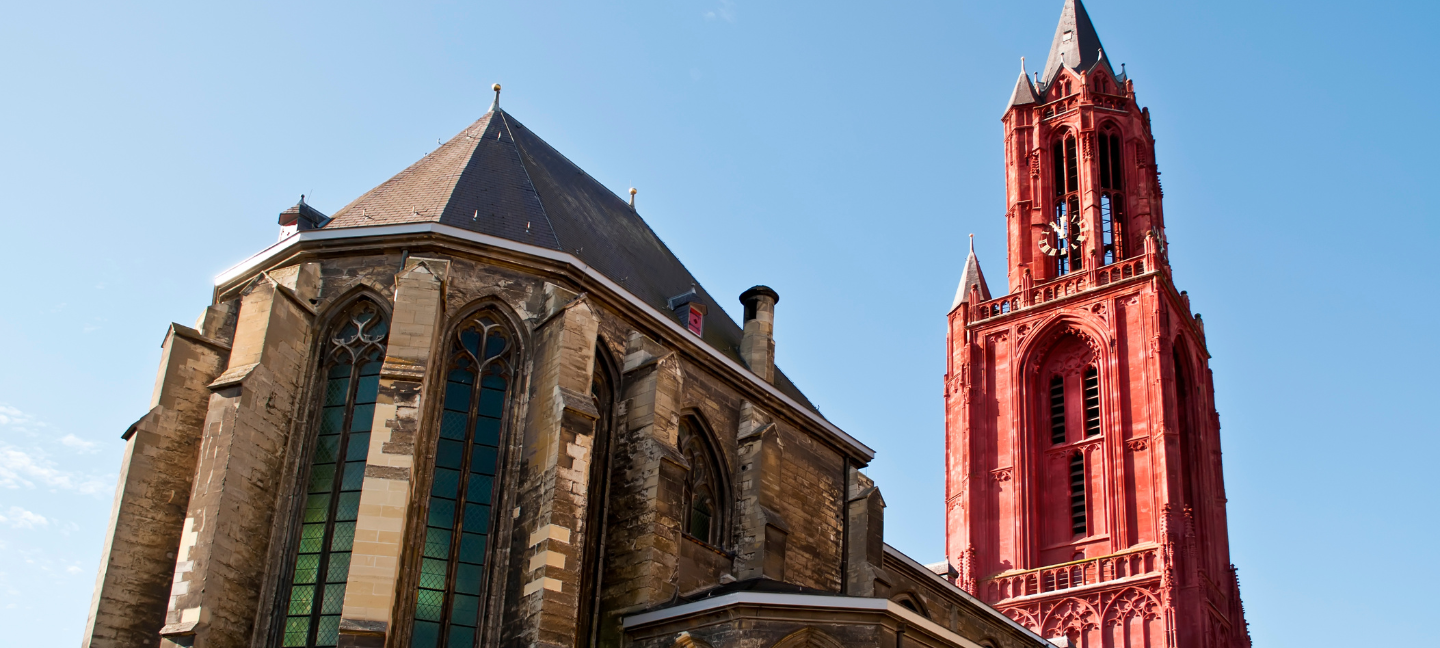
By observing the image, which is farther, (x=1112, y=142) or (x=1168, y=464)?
(x=1112, y=142)

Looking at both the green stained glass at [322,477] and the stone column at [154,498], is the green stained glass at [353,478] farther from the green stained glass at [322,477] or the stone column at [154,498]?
the stone column at [154,498]

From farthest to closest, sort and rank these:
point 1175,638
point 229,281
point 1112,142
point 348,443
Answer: point 1112,142 < point 1175,638 < point 229,281 < point 348,443

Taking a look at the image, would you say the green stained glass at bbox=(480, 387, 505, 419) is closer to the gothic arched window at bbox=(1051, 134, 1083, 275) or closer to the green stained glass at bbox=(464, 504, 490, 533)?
the green stained glass at bbox=(464, 504, 490, 533)

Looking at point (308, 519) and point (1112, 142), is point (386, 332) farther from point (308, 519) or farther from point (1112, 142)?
point (1112, 142)

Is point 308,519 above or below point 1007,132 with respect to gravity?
below

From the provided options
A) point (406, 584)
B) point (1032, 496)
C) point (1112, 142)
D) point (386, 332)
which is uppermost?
point (1112, 142)

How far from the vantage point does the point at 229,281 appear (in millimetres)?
18938

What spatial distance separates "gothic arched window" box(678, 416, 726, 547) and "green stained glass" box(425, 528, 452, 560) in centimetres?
376

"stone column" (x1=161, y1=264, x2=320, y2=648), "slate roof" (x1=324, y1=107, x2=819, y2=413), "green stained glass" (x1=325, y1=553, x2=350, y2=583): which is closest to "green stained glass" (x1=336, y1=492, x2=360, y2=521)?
"green stained glass" (x1=325, y1=553, x2=350, y2=583)

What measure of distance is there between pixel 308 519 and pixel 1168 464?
23.3 metres

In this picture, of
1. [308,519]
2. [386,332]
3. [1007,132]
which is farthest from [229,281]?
[1007,132]

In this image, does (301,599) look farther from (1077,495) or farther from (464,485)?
(1077,495)

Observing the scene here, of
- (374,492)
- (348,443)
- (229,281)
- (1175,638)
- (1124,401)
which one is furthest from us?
(1124,401)

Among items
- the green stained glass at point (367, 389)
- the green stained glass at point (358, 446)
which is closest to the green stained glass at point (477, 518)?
the green stained glass at point (358, 446)
